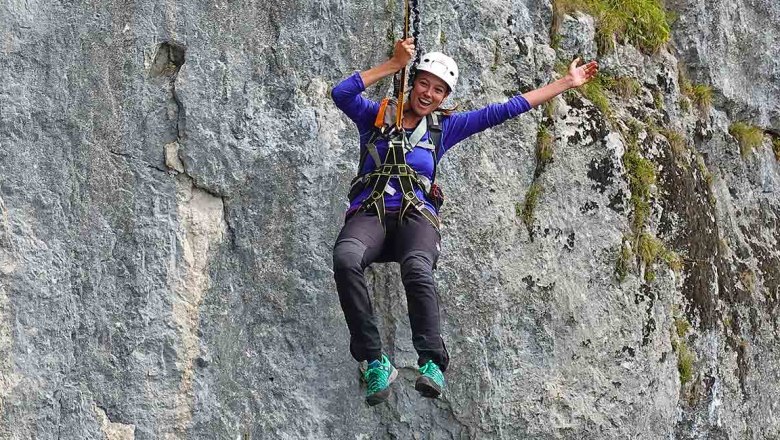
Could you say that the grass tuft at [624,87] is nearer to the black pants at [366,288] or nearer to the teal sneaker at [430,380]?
the black pants at [366,288]

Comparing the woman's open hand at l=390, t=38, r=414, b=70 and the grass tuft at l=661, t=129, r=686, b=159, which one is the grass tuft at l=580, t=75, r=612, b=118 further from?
the woman's open hand at l=390, t=38, r=414, b=70

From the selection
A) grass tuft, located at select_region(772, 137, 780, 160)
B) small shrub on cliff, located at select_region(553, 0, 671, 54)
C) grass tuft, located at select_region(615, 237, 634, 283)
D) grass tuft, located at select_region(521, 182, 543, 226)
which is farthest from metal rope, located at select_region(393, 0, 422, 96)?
grass tuft, located at select_region(772, 137, 780, 160)

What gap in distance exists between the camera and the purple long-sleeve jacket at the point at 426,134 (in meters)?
8.75

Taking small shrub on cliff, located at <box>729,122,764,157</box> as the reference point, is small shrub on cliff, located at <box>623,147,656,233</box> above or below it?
below

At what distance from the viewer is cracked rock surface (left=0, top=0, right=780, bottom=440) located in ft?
31.0

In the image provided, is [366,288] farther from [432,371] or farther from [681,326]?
[681,326]

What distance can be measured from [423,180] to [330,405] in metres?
2.21

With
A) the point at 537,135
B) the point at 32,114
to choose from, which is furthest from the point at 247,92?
the point at 537,135

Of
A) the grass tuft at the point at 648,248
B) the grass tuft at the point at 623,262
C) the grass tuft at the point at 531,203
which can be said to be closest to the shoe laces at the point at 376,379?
the grass tuft at the point at 531,203

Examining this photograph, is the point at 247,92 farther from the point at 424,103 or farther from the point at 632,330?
the point at 632,330

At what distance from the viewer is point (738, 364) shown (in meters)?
11.3

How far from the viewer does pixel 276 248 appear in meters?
9.86

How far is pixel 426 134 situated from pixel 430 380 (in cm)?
195

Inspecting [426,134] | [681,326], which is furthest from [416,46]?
[681,326]
